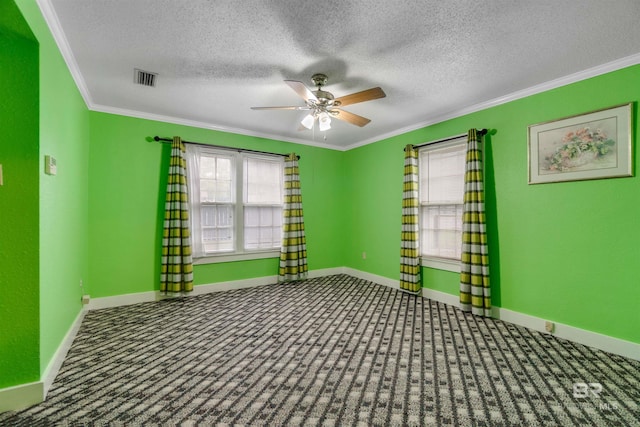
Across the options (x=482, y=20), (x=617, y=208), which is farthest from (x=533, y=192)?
(x=482, y=20)

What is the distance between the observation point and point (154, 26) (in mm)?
2051

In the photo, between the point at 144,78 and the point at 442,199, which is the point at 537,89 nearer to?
the point at 442,199

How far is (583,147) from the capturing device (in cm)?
269

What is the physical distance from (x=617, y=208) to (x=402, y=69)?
7.49 ft

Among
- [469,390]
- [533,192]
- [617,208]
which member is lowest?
[469,390]

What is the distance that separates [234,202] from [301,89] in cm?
258

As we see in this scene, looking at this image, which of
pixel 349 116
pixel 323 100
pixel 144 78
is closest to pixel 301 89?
pixel 323 100

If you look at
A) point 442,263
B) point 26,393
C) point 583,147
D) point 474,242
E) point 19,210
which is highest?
point 583,147

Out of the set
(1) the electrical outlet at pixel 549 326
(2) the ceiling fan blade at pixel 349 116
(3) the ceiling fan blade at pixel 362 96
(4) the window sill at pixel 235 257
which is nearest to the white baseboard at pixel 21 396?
(4) the window sill at pixel 235 257

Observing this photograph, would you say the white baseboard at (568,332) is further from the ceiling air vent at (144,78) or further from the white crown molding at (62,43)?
the white crown molding at (62,43)

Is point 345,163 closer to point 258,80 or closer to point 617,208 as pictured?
point 258,80

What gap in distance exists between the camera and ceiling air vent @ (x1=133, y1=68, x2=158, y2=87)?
2.71m

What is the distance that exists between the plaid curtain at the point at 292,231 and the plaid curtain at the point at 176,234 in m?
1.51

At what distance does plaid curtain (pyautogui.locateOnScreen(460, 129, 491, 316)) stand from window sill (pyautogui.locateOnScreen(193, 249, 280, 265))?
291 cm
